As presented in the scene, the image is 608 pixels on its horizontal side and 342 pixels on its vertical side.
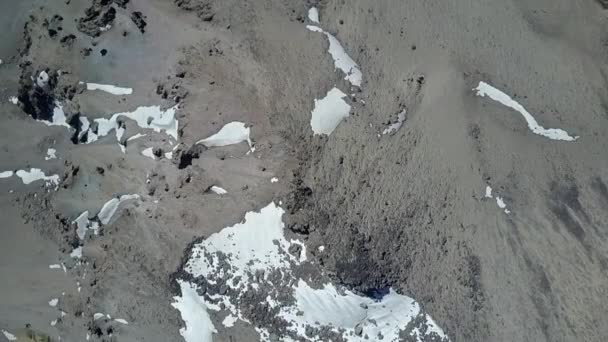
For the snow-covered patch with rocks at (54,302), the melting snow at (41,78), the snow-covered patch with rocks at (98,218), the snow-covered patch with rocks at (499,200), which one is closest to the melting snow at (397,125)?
the snow-covered patch with rocks at (499,200)

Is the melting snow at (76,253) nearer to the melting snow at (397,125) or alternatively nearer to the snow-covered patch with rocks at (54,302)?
the snow-covered patch with rocks at (54,302)

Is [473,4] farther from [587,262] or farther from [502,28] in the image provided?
[587,262]

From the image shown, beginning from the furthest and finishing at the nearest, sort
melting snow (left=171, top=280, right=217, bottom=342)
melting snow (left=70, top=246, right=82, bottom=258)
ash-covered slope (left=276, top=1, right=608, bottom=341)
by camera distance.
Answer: melting snow (left=70, top=246, right=82, bottom=258) → melting snow (left=171, top=280, right=217, bottom=342) → ash-covered slope (left=276, top=1, right=608, bottom=341)

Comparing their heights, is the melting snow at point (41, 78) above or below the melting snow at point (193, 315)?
above

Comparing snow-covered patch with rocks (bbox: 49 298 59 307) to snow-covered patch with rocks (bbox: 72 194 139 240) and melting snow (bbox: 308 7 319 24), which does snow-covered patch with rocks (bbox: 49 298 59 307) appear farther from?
melting snow (bbox: 308 7 319 24)

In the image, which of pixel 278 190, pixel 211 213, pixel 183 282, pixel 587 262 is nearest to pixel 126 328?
pixel 183 282

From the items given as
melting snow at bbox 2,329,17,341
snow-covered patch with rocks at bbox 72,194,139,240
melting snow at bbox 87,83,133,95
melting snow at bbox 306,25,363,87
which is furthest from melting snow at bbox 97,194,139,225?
melting snow at bbox 306,25,363,87
